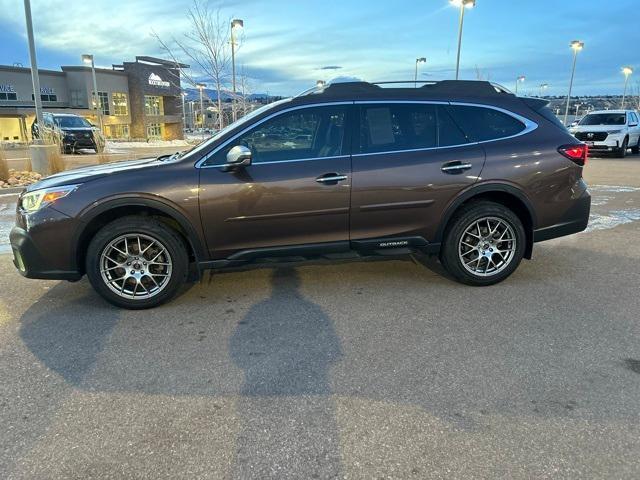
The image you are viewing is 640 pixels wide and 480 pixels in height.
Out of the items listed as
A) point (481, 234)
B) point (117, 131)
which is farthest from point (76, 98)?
point (481, 234)

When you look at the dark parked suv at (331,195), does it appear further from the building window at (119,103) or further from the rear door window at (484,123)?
the building window at (119,103)

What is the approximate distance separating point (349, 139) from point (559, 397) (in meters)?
2.63

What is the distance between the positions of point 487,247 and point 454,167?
33.8 inches

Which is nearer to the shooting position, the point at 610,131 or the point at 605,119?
the point at 610,131

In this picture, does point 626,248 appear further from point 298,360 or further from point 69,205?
point 69,205

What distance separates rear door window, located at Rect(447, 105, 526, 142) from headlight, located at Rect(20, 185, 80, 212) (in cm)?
347

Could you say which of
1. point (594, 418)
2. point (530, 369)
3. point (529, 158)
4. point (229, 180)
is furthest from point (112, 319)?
point (529, 158)

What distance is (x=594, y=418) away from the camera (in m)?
2.71

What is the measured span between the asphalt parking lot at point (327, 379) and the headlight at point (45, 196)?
0.91m

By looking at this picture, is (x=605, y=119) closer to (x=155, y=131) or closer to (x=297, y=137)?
(x=297, y=137)

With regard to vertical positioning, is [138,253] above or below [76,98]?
below

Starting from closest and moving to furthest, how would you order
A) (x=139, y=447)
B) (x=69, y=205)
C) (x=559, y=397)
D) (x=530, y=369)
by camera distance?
(x=139, y=447) → (x=559, y=397) → (x=530, y=369) → (x=69, y=205)

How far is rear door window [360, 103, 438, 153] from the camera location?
446cm

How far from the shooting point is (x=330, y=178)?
169 inches
